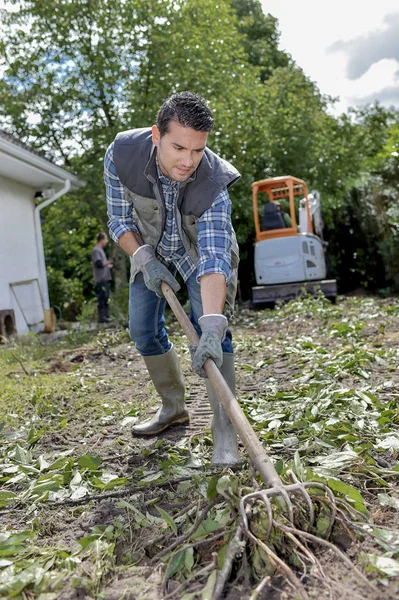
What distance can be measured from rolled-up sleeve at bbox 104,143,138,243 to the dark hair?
0.62m

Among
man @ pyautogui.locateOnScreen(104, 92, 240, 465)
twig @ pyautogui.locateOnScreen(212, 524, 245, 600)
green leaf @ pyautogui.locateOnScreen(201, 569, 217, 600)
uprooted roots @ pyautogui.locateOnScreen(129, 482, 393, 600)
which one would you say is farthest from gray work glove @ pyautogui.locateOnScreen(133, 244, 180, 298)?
green leaf @ pyautogui.locateOnScreen(201, 569, 217, 600)

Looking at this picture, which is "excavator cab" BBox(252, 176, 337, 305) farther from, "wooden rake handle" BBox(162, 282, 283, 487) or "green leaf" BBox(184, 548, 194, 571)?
"green leaf" BBox(184, 548, 194, 571)

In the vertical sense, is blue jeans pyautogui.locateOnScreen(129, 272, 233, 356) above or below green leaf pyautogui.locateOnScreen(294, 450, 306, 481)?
above

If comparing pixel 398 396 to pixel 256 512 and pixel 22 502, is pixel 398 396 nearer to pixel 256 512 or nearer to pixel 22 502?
pixel 256 512

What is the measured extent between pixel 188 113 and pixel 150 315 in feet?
4.15

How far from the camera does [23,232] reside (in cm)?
1119

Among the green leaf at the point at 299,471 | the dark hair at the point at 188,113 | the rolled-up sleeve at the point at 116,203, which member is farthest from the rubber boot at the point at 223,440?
the dark hair at the point at 188,113

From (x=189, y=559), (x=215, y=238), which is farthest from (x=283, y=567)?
(x=215, y=238)

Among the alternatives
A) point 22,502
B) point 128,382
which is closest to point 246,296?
point 128,382

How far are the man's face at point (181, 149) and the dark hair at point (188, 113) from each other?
2 centimetres

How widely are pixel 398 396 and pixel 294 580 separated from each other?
2226mm

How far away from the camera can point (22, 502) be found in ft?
9.18

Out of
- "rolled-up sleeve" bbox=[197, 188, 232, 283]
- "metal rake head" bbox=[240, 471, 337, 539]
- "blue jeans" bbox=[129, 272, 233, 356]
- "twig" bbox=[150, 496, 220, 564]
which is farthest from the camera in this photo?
"blue jeans" bbox=[129, 272, 233, 356]

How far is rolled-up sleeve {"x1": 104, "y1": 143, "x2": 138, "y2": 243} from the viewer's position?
3.45 meters
